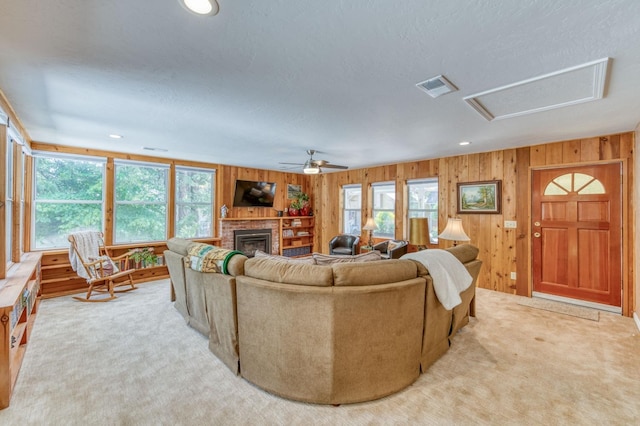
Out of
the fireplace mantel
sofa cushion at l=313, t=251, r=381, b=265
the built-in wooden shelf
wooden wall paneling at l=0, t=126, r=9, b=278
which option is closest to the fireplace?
the fireplace mantel

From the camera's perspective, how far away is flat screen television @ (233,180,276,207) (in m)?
6.02

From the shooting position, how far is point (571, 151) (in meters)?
3.64

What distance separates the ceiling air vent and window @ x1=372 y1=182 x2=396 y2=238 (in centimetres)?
360

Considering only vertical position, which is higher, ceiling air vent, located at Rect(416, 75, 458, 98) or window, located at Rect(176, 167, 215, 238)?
ceiling air vent, located at Rect(416, 75, 458, 98)

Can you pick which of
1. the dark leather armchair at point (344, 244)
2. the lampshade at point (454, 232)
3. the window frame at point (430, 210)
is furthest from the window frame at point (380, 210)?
the lampshade at point (454, 232)

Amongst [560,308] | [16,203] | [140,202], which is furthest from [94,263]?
[560,308]

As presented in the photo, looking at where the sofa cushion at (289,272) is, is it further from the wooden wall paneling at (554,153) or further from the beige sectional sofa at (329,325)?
the wooden wall paneling at (554,153)

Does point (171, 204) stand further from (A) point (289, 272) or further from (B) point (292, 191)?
(A) point (289, 272)

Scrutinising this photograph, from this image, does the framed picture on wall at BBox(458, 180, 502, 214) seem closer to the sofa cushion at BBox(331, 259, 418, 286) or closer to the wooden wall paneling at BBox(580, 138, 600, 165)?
the wooden wall paneling at BBox(580, 138, 600, 165)

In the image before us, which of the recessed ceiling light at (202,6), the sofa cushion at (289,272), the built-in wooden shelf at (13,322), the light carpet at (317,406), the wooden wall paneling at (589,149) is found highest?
the recessed ceiling light at (202,6)

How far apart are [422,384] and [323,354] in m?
0.86

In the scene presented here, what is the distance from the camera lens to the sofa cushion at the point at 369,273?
1767 mm

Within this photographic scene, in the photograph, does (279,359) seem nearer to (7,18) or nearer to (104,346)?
(104,346)

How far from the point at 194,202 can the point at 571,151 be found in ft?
20.8
